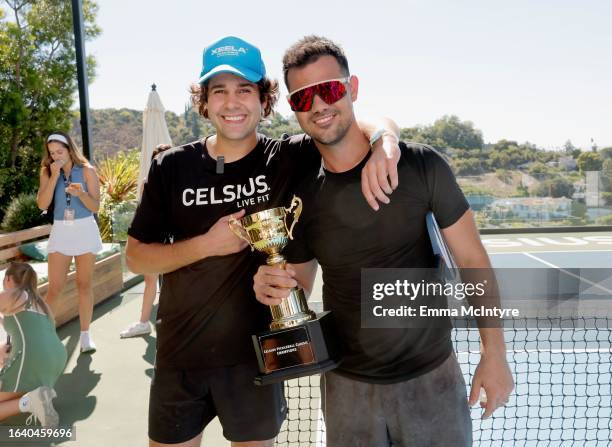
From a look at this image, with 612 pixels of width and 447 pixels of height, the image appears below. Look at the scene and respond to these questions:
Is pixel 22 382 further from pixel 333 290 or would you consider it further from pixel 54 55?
pixel 54 55

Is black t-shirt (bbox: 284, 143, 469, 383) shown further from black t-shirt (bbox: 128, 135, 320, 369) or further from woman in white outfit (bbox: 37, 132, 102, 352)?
woman in white outfit (bbox: 37, 132, 102, 352)

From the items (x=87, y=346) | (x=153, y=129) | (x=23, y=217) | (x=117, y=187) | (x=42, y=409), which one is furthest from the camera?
(x=117, y=187)

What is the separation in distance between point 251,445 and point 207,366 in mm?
360

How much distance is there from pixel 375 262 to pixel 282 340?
429 millimetres

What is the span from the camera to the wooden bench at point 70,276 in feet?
18.6

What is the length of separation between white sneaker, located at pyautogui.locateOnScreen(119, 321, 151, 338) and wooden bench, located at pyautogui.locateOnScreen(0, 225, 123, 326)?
71cm

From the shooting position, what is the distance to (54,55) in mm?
19094

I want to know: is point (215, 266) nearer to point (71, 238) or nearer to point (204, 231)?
point (204, 231)

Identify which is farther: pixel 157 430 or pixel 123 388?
pixel 123 388

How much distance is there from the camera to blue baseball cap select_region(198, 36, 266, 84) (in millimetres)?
2064

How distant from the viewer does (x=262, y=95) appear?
2.25 metres

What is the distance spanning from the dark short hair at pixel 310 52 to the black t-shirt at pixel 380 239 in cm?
42

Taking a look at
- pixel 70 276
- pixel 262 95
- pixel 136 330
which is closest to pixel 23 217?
pixel 70 276

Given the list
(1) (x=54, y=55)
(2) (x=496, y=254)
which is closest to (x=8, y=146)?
(1) (x=54, y=55)
